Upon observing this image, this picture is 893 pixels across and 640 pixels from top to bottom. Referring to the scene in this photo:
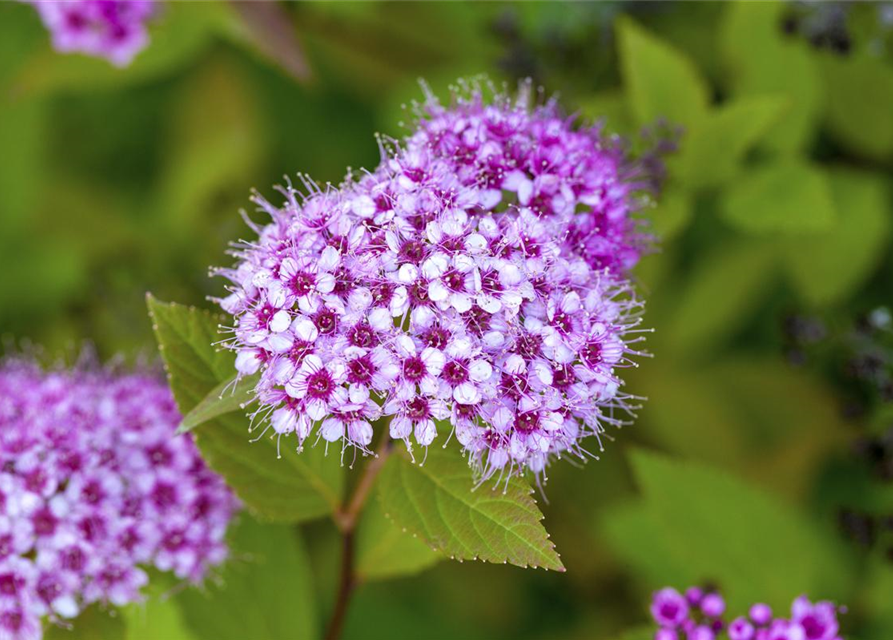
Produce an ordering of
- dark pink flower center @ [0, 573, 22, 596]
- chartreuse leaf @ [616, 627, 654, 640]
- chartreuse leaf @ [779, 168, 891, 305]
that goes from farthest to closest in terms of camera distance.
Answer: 1. chartreuse leaf @ [779, 168, 891, 305]
2. chartreuse leaf @ [616, 627, 654, 640]
3. dark pink flower center @ [0, 573, 22, 596]

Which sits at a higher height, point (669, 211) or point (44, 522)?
point (669, 211)

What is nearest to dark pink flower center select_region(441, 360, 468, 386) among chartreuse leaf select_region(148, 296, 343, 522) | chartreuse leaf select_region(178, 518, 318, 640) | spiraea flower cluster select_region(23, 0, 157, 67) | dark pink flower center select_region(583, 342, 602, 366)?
dark pink flower center select_region(583, 342, 602, 366)

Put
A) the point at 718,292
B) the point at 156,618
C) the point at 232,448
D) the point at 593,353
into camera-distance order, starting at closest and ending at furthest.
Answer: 1. the point at 593,353
2. the point at 232,448
3. the point at 156,618
4. the point at 718,292

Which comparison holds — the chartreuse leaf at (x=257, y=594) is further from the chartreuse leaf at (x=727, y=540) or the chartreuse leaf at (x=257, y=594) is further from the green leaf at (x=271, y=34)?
the green leaf at (x=271, y=34)

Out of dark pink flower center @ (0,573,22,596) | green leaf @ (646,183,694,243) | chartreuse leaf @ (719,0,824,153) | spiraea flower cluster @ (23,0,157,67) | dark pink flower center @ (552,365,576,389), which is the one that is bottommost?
dark pink flower center @ (0,573,22,596)

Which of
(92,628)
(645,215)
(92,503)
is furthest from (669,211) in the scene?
(92,628)

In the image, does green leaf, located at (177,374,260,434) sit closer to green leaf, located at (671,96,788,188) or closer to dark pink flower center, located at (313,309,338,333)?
dark pink flower center, located at (313,309,338,333)

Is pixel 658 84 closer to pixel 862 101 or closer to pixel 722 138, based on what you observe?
pixel 722 138

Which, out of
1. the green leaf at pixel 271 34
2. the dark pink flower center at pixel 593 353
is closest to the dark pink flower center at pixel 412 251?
the dark pink flower center at pixel 593 353
